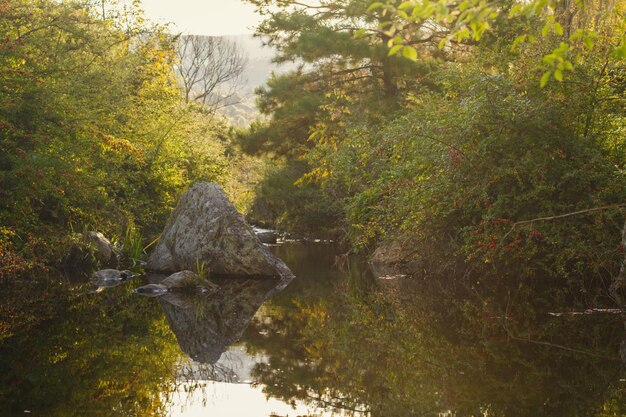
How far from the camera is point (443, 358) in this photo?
758cm

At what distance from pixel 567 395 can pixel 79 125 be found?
36.9ft

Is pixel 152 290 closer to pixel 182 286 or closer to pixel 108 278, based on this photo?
pixel 182 286

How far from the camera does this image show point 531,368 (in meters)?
7.05

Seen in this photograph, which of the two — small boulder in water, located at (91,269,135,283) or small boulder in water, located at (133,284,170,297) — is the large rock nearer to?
small boulder in water, located at (91,269,135,283)

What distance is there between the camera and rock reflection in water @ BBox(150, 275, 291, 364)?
8391 millimetres

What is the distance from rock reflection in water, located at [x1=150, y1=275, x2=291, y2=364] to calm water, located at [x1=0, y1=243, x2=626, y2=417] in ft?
0.12

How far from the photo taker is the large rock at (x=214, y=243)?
1630 cm

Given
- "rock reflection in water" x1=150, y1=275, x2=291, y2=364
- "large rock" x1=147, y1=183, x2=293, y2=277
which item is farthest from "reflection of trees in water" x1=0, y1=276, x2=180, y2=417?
"large rock" x1=147, y1=183, x2=293, y2=277

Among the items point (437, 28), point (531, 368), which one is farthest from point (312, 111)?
point (531, 368)

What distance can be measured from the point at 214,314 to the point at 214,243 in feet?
19.1

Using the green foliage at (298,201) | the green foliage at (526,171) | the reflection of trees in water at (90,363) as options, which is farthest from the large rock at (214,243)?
the green foliage at (298,201)

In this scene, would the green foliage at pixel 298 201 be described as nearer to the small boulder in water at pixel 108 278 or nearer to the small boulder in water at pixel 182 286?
the small boulder in water at pixel 108 278

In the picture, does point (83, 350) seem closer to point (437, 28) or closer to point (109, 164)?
point (109, 164)

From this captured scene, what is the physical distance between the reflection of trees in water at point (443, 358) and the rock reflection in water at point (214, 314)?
41cm
